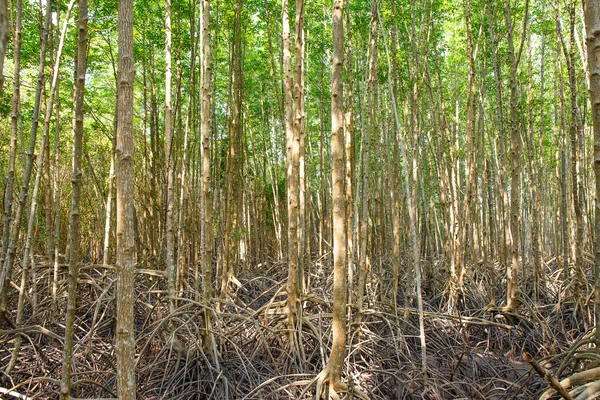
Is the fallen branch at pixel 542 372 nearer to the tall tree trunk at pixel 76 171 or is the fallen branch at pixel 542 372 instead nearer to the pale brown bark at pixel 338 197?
the pale brown bark at pixel 338 197

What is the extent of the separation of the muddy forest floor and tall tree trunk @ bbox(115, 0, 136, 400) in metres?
1.20

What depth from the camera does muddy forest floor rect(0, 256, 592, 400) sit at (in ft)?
11.1

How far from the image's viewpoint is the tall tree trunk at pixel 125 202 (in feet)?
4.87

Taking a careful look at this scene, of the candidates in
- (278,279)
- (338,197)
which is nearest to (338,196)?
(338,197)

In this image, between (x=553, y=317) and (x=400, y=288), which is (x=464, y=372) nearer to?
(x=553, y=317)

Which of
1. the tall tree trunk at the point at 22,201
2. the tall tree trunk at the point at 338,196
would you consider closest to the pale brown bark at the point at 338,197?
the tall tree trunk at the point at 338,196

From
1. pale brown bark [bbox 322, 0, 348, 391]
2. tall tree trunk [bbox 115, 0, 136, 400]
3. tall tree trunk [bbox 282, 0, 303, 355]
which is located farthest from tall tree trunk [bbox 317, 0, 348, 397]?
tall tree trunk [bbox 115, 0, 136, 400]

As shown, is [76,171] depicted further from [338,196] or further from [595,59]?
[595,59]

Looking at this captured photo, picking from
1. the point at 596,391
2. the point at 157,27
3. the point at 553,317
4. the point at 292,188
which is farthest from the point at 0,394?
the point at 553,317

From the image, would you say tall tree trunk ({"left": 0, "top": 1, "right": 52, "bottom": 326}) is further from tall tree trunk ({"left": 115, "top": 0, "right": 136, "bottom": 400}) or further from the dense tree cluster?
tall tree trunk ({"left": 115, "top": 0, "right": 136, "bottom": 400})

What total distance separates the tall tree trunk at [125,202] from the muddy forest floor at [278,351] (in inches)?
47.1

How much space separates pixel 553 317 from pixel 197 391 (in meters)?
4.23

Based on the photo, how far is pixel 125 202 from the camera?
4.98 ft

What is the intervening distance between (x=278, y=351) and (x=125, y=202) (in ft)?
9.51
